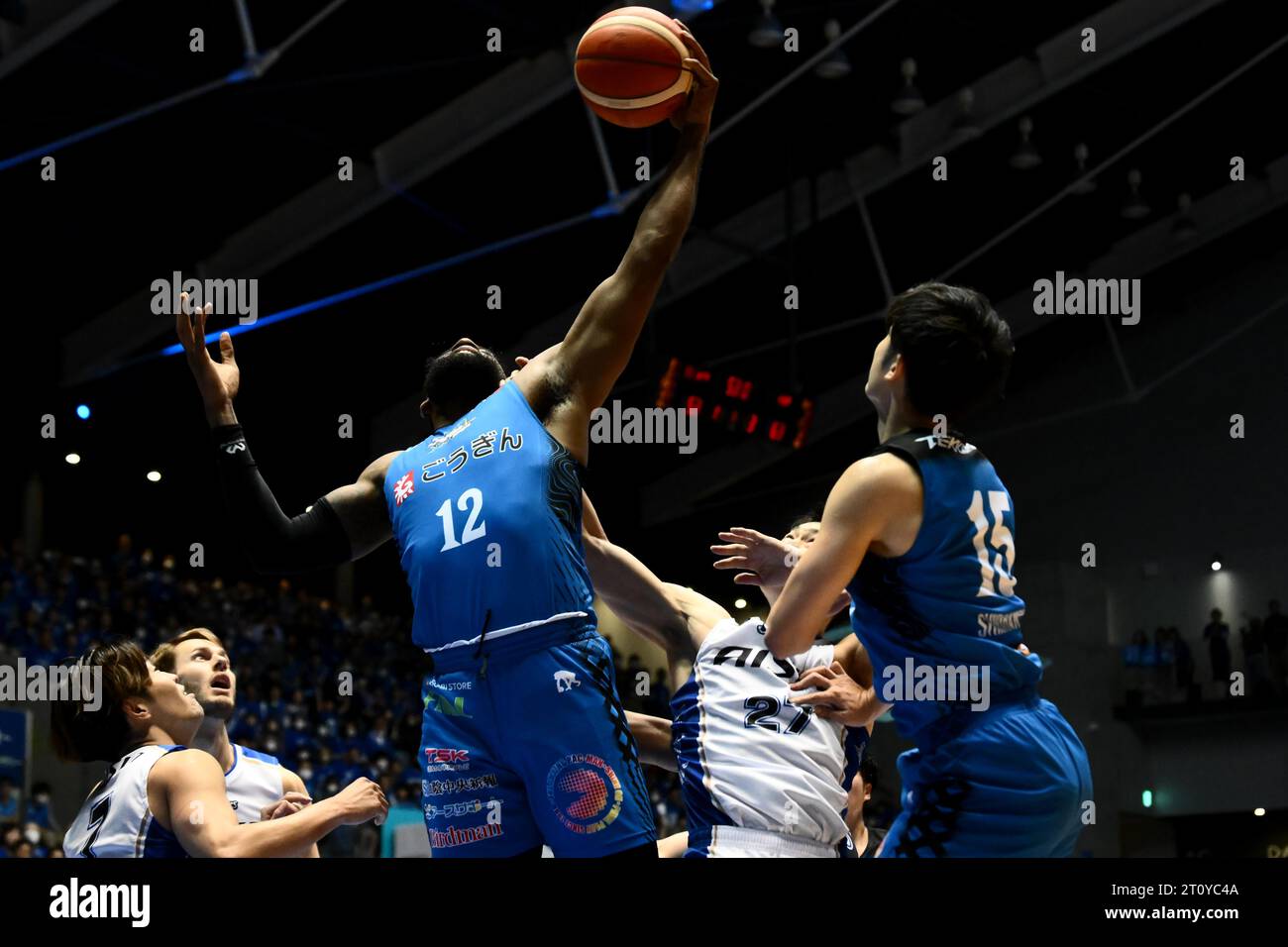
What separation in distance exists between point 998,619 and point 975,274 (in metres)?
21.0

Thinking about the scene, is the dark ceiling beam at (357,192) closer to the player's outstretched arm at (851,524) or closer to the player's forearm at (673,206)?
the player's forearm at (673,206)

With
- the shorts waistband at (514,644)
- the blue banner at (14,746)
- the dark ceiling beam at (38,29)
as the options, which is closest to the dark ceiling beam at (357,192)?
the dark ceiling beam at (38,29)

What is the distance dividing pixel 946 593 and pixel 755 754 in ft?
4.96

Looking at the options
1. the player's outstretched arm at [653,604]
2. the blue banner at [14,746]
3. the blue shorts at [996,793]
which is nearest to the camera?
the blue shorts at [996,793]

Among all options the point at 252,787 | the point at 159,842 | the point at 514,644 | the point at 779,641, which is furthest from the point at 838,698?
the point at 252,787

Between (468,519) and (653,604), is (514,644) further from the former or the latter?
(653,604)

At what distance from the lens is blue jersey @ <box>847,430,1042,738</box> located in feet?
9.55

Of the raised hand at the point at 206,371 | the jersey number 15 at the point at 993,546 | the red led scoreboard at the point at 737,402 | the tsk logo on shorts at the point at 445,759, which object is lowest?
the tsk logo on shorts at the point at 445,759

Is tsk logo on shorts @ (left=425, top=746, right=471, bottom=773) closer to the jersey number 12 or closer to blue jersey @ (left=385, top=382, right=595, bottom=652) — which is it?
blue jersey @ (left=385, top=382, right=595, bottom=652)

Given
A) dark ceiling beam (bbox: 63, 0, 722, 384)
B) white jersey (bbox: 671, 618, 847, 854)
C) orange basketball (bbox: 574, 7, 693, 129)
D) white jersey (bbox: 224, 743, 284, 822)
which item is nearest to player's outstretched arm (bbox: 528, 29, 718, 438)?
Result: orange basketball (bbox: 574, 7, 693, 129)

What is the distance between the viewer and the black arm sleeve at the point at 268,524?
11.4 feet

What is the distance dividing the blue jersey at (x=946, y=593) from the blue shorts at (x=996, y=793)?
7cm

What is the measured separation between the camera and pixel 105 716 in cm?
404

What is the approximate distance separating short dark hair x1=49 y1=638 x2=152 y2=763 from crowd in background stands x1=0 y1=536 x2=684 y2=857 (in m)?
8.47
